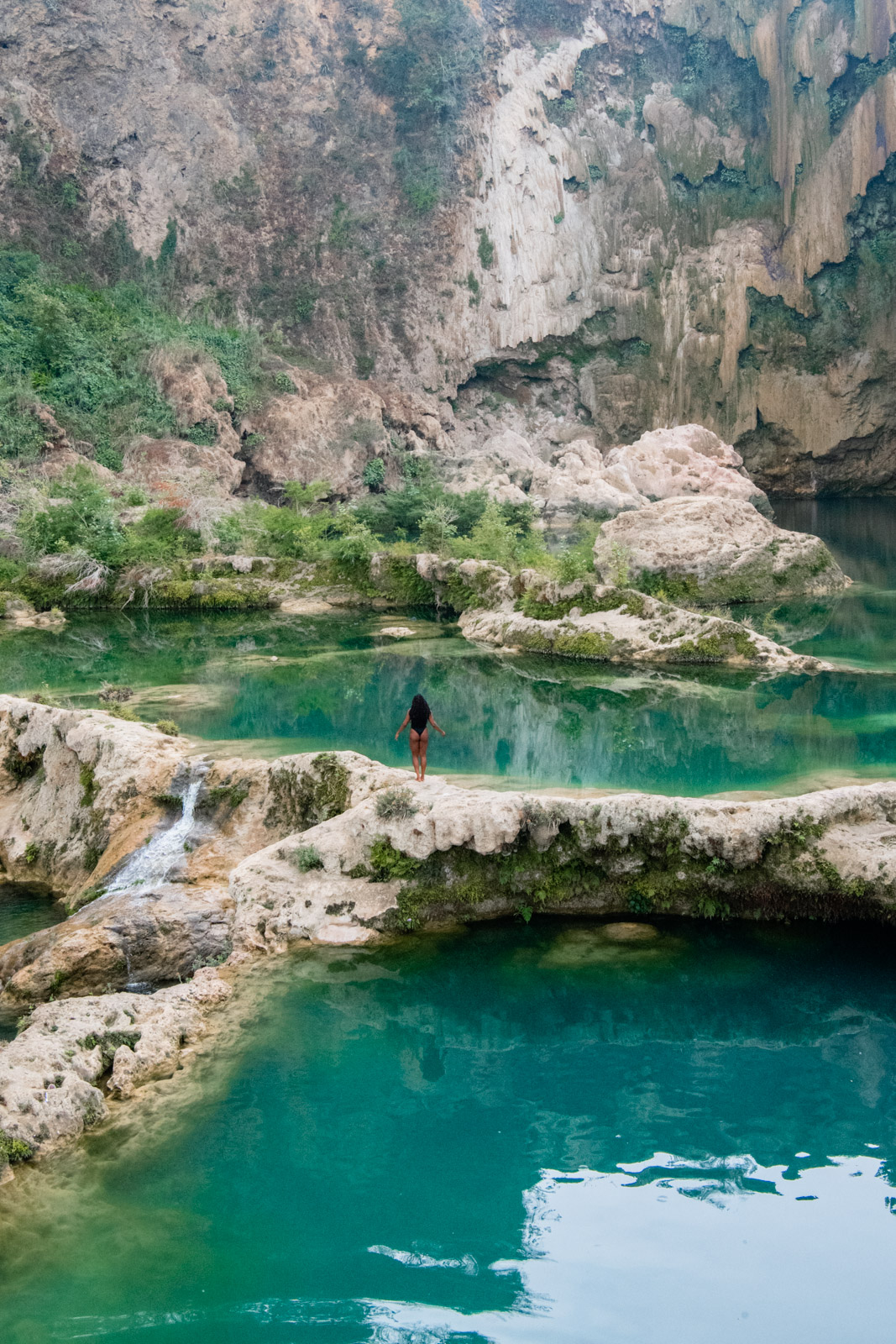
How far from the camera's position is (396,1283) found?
475cm

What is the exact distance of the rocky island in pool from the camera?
5.27 m

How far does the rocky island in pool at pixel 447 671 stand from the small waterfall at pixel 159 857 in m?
0.05

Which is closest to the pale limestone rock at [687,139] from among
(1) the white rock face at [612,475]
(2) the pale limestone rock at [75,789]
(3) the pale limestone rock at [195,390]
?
(1) the white rock face at [612,475]

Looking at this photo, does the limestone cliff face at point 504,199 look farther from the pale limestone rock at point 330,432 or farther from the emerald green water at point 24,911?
the emerald green water at point 24,911

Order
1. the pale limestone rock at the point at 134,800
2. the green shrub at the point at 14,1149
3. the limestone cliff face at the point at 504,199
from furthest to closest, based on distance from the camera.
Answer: the limestone cliff face at the point at 504,199
the pale limestone rock at the point at 134,800
the green shrub at the point at 14,1149

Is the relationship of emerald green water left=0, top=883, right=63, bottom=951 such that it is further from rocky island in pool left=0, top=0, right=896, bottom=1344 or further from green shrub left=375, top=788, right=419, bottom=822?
green shrub left=375, top=788, right=419, bottom=822

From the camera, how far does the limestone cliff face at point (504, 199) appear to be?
41.0 metres

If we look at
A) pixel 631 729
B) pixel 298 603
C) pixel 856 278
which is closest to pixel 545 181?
pixel 856 278

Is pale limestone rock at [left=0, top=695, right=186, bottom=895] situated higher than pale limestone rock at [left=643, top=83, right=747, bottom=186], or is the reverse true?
pale limestone rock at [left=643, top=83, right=747, bottom=186]

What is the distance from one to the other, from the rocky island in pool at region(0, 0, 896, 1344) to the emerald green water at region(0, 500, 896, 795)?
0.13 meters

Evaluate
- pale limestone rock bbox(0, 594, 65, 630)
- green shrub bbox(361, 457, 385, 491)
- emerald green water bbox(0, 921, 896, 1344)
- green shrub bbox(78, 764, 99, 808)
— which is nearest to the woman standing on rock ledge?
emerald green water bbox(0, 921, 896, 1344)

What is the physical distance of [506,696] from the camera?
49.5 ft

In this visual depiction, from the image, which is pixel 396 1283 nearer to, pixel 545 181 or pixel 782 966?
pixel 782 966

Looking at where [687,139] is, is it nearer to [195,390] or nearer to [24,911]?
[195,390]
